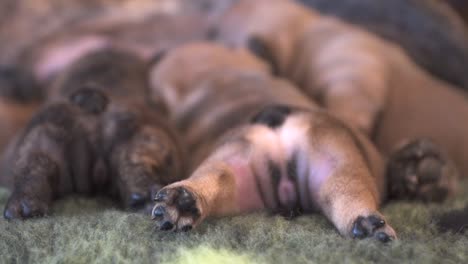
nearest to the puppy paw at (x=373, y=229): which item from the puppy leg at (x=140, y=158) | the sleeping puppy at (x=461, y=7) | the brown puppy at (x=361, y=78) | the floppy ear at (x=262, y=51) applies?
the puppy leg at (x=140, y=158)

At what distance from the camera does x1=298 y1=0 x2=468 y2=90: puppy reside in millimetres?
2482

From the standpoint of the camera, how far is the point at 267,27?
2.54 metres

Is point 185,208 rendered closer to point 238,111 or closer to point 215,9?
point 238,111

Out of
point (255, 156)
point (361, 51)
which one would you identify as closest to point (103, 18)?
point (361, 51)

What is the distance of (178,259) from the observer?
3.63 ft

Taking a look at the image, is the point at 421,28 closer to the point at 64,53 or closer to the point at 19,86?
the point at 64,53

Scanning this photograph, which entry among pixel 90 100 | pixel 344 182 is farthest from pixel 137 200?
pixel 344 182

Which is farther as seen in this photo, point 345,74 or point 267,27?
point 267,27

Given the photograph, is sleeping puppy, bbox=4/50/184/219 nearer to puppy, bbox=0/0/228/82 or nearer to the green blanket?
the green blanket

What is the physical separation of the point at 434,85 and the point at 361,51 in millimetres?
274

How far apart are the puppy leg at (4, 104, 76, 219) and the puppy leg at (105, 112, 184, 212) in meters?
0.11

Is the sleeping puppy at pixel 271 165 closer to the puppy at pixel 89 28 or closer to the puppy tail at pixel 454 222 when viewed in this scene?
the puppy tail at pixel 454 222

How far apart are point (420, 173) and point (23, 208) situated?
963 mm

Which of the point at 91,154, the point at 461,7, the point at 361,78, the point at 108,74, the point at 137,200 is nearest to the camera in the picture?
the point at 137,200
